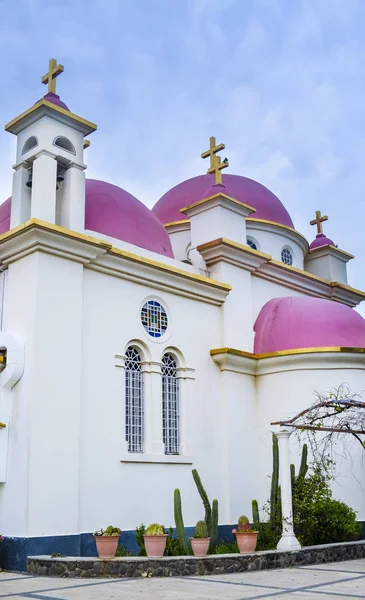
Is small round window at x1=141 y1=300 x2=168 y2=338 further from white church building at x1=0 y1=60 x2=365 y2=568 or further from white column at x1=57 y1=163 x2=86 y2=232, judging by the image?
white column at x1=57 y1=163 x2=86 y2=232

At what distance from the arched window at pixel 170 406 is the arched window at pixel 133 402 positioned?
0.65 meters

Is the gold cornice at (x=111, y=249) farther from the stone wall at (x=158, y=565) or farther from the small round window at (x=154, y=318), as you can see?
the stone wall at (x=158, y=565)

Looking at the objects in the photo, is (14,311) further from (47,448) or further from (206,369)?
(206,369)

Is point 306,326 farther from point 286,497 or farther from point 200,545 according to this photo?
point 200,545

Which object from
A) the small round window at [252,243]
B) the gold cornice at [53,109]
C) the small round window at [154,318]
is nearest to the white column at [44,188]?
the gold cornice at [53,109]

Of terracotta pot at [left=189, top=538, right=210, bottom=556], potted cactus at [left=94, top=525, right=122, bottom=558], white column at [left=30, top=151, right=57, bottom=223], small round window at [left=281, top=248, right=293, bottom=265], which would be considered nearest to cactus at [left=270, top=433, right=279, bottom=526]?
terracotta pot at [left=189, top=538, right=210, bottom=556]

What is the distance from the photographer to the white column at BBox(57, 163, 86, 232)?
42.2 feet

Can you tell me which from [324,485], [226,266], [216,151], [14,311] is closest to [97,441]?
[14,311]

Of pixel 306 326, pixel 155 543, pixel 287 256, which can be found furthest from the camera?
pixel 287 256

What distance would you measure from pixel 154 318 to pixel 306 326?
12.2ft

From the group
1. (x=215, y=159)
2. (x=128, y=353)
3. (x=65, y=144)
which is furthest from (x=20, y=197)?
(x=215, y=159)

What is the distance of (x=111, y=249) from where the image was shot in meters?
12.9

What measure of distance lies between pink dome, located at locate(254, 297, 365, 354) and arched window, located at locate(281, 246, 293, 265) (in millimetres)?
3469

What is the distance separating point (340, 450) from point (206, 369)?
340cm
